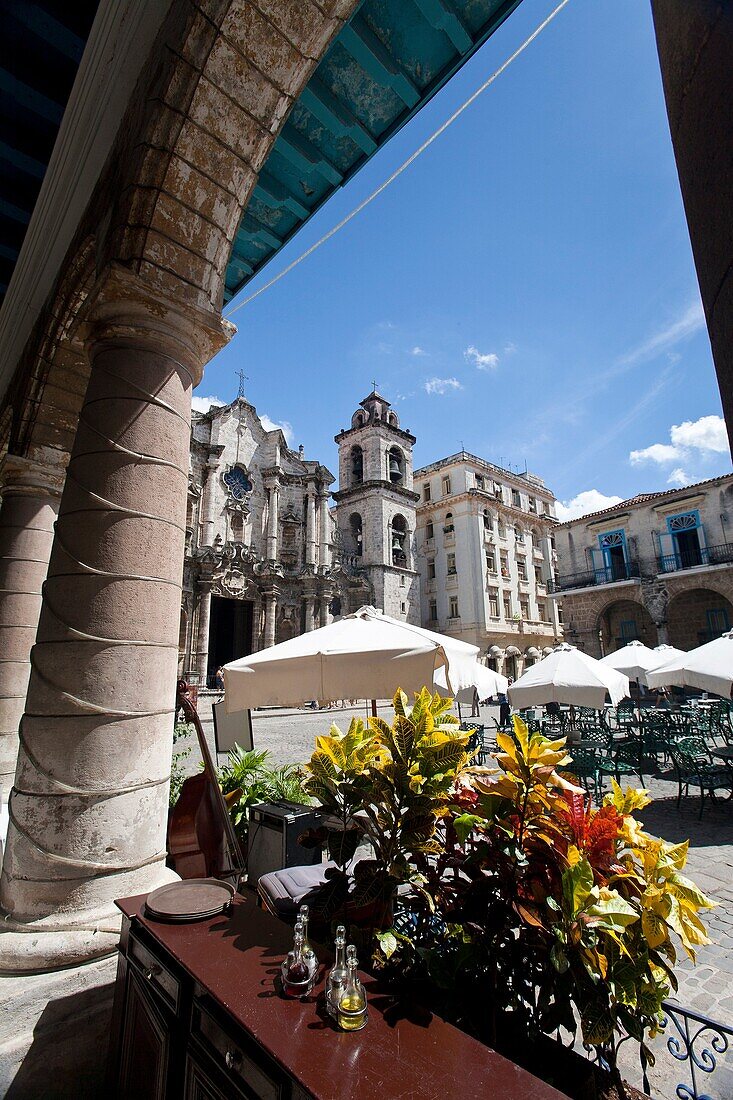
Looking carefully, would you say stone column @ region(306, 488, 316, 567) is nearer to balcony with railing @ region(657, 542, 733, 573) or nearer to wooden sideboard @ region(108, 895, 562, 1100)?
balcony with railing @ region(657, 542, 733, 573)

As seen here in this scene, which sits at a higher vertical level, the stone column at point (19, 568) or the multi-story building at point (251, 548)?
the multi-story building at point (251, 548)

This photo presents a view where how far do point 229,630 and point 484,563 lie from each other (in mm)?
17241

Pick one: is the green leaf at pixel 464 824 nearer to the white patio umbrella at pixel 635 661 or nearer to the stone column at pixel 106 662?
the stone column at pixel 106 662

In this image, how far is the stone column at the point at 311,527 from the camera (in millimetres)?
28312

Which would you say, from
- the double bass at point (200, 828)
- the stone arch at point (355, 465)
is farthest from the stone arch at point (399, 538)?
the double bass at point (200, 828)

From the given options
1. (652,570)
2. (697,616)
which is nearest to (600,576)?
(652,570)

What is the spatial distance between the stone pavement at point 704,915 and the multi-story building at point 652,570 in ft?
59.5

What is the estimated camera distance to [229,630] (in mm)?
26656

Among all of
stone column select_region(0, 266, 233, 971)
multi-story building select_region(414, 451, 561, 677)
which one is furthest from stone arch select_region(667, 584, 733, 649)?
stone column select_region(0, 266, 233, 971)

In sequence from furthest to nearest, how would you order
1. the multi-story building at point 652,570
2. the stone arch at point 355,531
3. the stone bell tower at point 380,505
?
1. the stone arch at point 355,531
2. the stone bell tower at point 380,505
3. the multi-story building at point 652,570

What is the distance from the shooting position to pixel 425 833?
1.75 m

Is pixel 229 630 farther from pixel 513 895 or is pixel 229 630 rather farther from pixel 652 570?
pixel 513 895

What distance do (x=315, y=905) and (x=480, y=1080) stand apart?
2.72 feet

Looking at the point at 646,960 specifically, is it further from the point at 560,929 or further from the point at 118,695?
the point at 118,695
